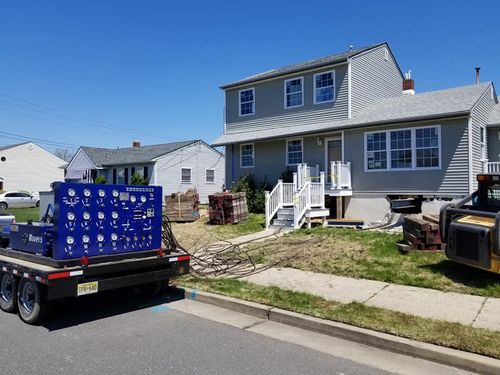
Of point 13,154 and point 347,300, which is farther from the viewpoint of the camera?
point 13,154

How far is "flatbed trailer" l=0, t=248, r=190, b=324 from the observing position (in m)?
5.58

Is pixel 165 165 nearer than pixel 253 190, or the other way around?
pixel 253 190

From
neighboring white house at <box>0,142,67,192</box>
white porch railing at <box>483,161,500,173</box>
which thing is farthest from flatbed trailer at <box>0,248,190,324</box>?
neighboring white house at <box>0,142,67,192</box>

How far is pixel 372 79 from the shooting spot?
66.9 feet

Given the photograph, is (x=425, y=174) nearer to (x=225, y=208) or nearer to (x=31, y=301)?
(x=225, y=208)

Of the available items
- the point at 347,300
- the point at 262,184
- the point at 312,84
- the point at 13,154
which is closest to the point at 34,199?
the point at 13,154

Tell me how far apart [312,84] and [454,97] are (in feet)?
20.3

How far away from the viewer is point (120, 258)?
6398mm

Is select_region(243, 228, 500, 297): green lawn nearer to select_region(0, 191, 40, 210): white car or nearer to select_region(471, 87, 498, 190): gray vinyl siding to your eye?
select_region(471, 87, 498, 190): gray vinyl siding

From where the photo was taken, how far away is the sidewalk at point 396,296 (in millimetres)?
5637

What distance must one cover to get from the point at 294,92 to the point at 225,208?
7411 mm

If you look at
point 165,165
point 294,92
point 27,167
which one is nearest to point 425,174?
point 294,92

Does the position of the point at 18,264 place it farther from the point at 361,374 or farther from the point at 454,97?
the point at 454,97

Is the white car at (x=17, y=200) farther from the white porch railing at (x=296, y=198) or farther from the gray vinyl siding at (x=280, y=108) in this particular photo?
the white porch railing at (x=296, y=198)
